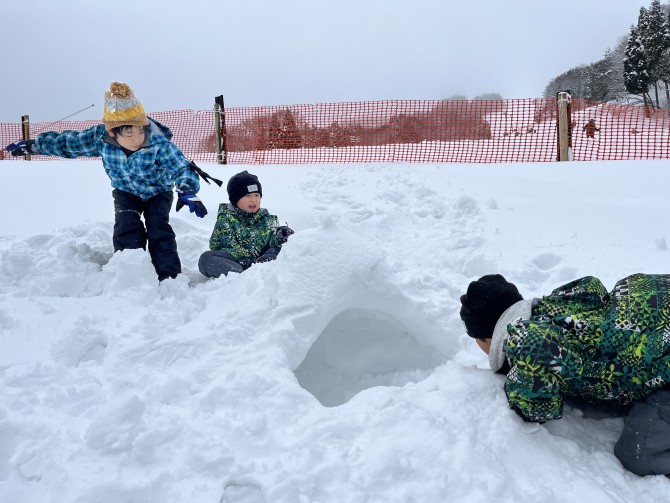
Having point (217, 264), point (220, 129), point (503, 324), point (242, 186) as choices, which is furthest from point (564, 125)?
point (503, 324)

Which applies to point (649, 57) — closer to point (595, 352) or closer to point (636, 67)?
point (636, 67)

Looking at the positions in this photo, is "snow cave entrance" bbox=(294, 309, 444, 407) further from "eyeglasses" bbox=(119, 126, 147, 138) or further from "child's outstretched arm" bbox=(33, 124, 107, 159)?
"child's outstretched arm" bbox=(33, 124, 107, 159)

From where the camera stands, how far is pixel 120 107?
11.2 feet

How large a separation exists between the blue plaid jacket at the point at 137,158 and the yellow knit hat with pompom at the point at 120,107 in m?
0.17

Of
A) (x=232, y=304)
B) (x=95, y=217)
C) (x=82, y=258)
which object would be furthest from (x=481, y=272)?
(x=95, y=217)

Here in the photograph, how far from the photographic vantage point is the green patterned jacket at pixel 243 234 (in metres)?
3.89

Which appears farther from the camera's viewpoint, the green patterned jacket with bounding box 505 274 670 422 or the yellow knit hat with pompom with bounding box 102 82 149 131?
the yellow knit hat with pompom with bounding box 102 82 149 131

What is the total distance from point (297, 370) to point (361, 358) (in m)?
0.38

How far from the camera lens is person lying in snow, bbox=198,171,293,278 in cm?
389


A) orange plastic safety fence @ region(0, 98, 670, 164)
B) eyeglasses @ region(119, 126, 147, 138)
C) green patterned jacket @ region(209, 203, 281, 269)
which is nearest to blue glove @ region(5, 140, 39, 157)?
eyeglasses @ region(119, 126, 147, 138)

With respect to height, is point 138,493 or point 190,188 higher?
point 190,188

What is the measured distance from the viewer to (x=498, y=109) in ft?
31.8

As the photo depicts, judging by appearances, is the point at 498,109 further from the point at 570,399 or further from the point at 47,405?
the point at 47,405

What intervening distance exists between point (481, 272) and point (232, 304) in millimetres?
1924
